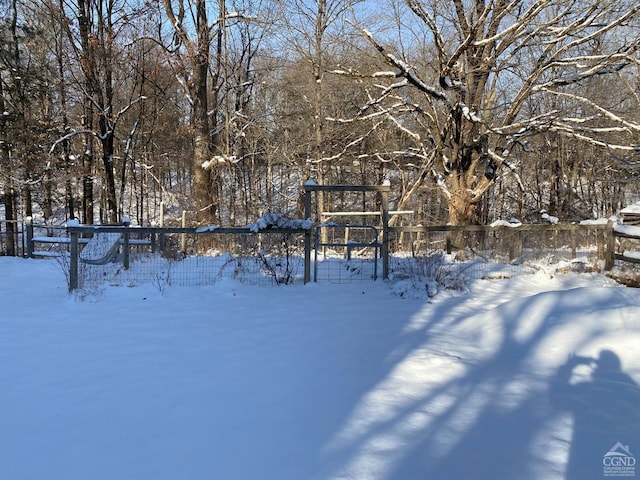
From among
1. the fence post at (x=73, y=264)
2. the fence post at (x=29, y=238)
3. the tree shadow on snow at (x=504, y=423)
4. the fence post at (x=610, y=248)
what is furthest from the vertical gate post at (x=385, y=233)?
the fence post at (x=29, y=238)

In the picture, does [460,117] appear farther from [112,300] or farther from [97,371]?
[97,371]

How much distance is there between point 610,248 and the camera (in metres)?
8.47

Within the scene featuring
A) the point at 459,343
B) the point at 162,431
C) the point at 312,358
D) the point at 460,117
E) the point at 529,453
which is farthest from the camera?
the point at 460,117

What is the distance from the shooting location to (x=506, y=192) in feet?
111

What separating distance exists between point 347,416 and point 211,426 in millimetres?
958

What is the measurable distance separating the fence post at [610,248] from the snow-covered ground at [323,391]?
348 cm

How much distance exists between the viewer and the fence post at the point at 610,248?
844 cm

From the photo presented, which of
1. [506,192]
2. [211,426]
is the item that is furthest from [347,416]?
[506,192]

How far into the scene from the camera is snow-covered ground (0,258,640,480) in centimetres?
248

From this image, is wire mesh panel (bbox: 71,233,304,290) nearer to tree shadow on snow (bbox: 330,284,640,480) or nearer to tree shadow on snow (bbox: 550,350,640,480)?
tree shadow on snow (bbox: 330,284,640,480)
